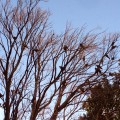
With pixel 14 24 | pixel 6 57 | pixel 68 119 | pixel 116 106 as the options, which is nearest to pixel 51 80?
pixel 6 57

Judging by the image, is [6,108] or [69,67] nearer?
[6,108]

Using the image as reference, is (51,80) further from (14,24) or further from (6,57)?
(14,24)

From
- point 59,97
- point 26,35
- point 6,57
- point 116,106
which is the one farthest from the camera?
point 116,106

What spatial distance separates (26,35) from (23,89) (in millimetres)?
1879

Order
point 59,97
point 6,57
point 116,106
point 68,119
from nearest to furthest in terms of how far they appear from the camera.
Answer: point 6,57
point 59,97
point 68,119
point 116,106

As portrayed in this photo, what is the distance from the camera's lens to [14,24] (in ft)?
23.9

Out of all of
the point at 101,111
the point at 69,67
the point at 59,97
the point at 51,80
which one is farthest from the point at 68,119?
the point at 101,111

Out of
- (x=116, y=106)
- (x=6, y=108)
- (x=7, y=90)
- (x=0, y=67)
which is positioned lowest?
(x=6, y=108)

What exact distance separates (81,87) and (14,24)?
281cm

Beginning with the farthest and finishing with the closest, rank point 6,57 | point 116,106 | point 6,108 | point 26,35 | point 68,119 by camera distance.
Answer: point 116,106, point 68,119, point 26,35, point 6,57, point 6,108

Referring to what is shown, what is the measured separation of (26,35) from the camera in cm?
720

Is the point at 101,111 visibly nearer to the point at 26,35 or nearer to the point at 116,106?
the point at 116,106

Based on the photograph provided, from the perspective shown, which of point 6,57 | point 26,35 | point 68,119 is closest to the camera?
point 6,57

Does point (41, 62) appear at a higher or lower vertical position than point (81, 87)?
higher
